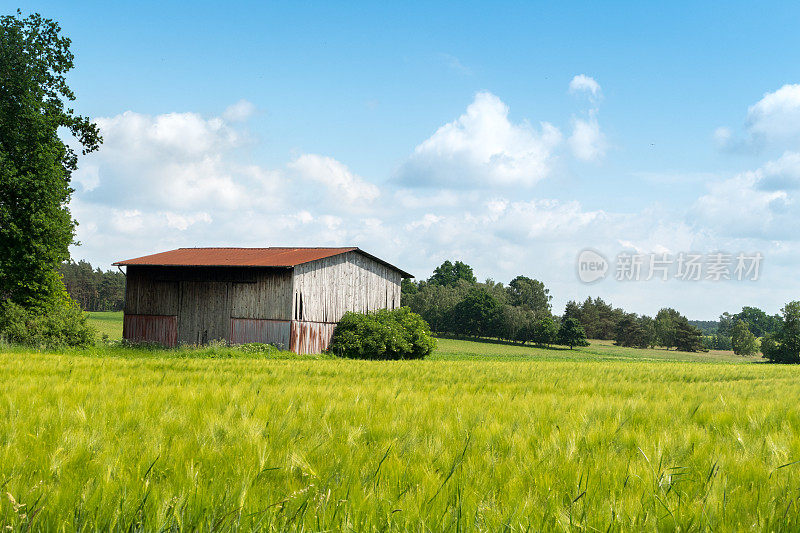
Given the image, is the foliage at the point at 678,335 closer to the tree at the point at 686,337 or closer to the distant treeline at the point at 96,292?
the tree at the point at 686,337

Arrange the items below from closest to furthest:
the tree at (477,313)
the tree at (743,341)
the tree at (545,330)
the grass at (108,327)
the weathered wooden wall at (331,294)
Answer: the weathered wooden wall at (331,294) → the grass at (108,327) → the tree at (545,330) → the tree at (477,313) → the tree at (743,341)

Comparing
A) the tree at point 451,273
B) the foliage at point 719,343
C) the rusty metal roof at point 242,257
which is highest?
the tree at point 451,273

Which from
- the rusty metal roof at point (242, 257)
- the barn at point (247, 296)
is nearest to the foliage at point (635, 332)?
the rusty metal roof at point (242, 257)

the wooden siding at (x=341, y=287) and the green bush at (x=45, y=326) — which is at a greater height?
the wooden siding at (x=341, y=287)

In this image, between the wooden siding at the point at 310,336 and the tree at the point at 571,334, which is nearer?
the wooden siding at the point at 310,336

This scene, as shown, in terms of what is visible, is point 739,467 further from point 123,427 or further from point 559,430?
point 123,427

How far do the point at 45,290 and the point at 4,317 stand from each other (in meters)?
2.66

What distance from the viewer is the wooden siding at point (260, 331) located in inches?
1323

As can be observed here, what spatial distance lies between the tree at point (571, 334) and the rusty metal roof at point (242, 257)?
62.5 metres

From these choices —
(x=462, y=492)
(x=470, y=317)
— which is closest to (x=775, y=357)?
(x=470, y=317)

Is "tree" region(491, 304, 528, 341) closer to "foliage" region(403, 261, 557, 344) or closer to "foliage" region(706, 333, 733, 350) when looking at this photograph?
"foliage" region(403, 261, 557, 344)

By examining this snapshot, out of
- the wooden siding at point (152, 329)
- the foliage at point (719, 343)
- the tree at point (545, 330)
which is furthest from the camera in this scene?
the foliage at point (719, 343)

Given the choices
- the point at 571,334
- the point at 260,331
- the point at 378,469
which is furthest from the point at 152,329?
the point at 571,334

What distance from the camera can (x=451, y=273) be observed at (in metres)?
143
